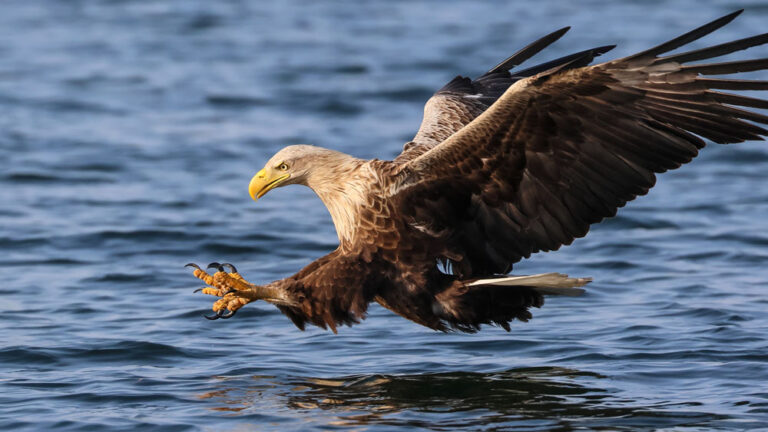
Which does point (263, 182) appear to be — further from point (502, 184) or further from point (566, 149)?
point (566, 149)

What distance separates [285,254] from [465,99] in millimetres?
2247

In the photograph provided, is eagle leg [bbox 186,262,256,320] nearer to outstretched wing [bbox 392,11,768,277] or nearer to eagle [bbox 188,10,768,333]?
eagle [bbox 188,10,768,333]

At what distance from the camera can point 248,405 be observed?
5.84m

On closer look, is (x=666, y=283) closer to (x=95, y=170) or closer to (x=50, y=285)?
(x=50, y=285)

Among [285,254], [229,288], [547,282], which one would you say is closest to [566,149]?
[547,282]

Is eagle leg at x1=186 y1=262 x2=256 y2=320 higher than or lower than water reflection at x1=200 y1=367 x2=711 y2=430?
higher

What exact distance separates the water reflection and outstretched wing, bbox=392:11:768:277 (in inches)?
22.9

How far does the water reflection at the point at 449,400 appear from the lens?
558 cm

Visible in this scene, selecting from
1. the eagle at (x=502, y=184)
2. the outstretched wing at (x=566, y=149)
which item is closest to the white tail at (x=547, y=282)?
the eagle at (x=502, y=184)

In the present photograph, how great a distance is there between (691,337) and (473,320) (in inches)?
57.5

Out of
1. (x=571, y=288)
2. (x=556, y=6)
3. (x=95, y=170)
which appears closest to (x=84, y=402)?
(x=571, y=288)

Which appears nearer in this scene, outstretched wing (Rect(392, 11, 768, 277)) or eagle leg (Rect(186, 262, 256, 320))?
outstretched wing (Rect(392, 11, 768, 277))

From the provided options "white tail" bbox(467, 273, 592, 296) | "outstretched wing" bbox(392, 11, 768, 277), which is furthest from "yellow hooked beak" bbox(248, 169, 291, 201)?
"white tail" bbox(467, 273, 592, 296)

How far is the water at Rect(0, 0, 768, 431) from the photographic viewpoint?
19.4 ft
